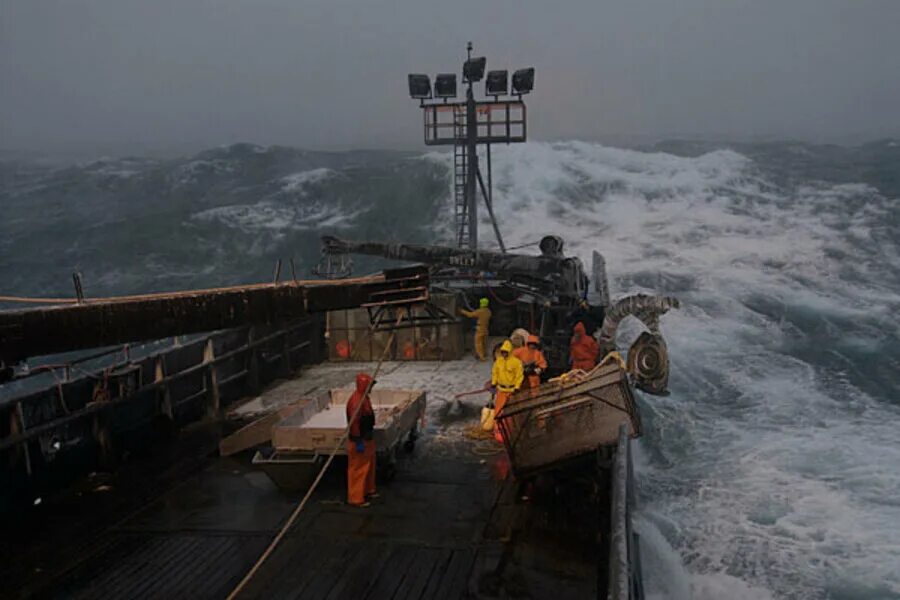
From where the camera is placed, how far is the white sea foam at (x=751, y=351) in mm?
11766

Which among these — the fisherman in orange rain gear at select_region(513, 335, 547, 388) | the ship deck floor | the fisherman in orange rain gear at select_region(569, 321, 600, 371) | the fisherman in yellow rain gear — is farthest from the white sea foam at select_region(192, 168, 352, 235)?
the ship deck floor

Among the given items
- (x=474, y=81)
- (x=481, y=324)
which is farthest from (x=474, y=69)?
(x=481, y=324)

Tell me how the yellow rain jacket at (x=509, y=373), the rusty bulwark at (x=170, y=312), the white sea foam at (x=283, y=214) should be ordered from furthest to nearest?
the white sea foam at (x=283, y=214) < the yellow rain jacket at (x=509, y=373) < the rusty bulwark at (x=170, y=312)

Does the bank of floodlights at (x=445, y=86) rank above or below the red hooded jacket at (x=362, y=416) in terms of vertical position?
above

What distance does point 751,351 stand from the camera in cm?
2392

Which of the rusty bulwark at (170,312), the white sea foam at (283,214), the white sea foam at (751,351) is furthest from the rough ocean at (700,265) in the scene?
the rusty bulwark at (170,312)

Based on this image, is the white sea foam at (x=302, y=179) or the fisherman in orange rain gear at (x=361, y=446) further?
the white sea foam at (x=302, y=179)

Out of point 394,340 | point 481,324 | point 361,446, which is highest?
point 481,324

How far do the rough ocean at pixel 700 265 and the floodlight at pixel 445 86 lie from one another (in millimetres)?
11059

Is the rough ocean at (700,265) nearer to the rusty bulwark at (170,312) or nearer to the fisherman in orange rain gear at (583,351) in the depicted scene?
the fisherman in orange rain gear at (583,351)

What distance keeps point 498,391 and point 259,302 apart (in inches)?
154

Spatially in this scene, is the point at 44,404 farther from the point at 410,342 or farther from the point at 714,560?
the point at 714,560

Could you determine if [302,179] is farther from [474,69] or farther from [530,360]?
[530,360]

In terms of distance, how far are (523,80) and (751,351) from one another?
1213cm
